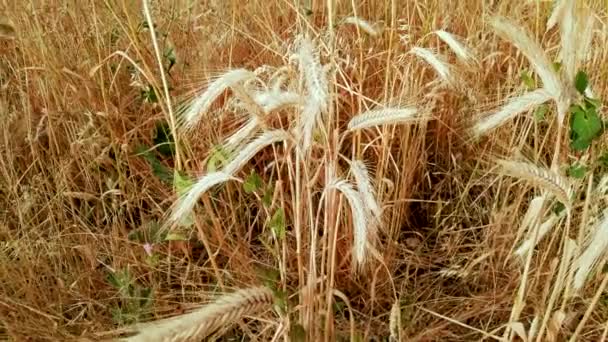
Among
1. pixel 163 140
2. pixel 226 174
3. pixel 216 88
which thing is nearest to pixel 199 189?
pixel 226 174

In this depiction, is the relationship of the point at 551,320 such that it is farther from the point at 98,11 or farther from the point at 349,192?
the point at 98,11

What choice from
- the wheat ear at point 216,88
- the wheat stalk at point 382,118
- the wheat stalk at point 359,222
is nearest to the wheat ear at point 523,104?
the wheat stalk at point 382,118

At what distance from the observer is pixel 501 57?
1.71 m

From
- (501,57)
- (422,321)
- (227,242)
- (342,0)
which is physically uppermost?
(342,0)

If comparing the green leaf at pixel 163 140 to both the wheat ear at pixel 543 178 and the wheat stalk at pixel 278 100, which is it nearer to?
the wheat stalk at pixel 278 100

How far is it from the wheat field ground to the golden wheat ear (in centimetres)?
1

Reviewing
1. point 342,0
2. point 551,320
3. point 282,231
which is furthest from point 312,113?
point 342,0

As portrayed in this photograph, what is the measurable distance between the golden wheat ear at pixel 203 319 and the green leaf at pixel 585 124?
52 centimetres

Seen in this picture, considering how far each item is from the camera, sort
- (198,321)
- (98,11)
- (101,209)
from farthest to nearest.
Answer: (98,11) → (101,209) → (198,321)

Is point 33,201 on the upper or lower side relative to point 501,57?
lower

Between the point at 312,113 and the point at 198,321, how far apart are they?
305 millimetres

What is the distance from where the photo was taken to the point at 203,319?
0.76 meters

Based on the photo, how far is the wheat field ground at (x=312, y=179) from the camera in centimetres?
101

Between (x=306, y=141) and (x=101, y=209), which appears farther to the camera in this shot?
(x=101, y=209)
